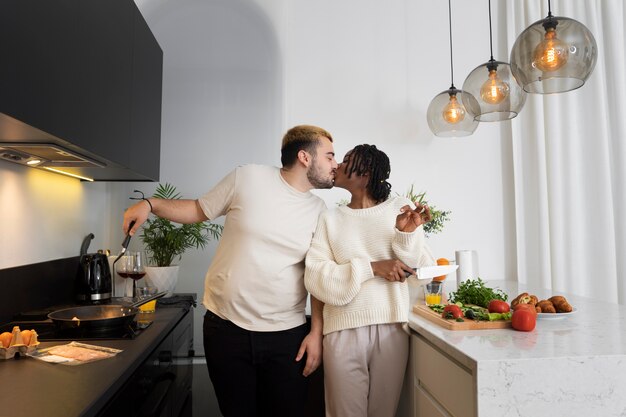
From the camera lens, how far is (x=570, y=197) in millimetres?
3619

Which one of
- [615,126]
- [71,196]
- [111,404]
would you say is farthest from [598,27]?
[111,404]

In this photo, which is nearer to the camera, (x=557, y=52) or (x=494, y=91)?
(x=557, y=52)

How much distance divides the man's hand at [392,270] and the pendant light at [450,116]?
5.62ft

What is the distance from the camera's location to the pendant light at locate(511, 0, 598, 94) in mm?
1828

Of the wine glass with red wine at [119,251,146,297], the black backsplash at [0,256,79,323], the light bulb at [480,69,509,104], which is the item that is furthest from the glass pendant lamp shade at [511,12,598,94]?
the black backsplash at [0,256,79,323]

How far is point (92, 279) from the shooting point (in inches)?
92.4

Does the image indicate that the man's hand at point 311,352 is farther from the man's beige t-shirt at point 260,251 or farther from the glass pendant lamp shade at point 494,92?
the glass pendant lamp shade at point 494,92

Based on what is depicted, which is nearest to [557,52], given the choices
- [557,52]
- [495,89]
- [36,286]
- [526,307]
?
[557,52]

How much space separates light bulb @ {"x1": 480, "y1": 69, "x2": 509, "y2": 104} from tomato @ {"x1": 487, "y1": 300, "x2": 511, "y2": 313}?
3.42 ft

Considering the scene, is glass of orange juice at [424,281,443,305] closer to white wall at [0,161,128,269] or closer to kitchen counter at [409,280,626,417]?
kitchen counter at [409,280,626,417]

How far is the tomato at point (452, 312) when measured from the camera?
68.1 inches

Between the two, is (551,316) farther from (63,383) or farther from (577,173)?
(577,173)

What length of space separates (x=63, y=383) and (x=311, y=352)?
897mm

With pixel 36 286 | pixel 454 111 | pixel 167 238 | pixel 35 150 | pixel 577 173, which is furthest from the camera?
pixel 577 173
